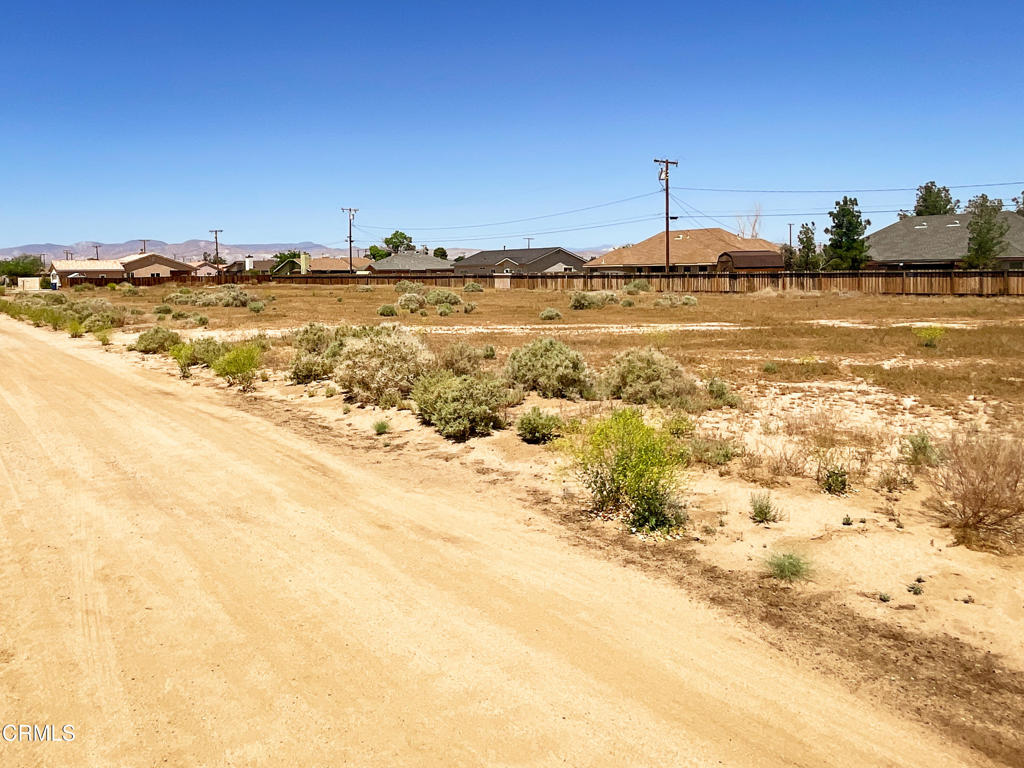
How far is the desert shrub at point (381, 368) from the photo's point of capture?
15.4m

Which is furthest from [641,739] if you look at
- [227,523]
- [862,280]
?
[862,280]

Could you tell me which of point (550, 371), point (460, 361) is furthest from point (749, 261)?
point (550, 371)

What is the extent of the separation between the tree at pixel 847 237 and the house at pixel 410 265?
192 ft

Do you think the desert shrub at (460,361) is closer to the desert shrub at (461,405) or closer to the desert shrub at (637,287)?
the desert shrub at (461,405)

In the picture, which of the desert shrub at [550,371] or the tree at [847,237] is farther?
the tree at [847,237]

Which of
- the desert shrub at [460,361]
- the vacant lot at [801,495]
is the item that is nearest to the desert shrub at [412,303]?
the vacant lot at [801,495]

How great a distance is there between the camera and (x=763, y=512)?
811cm

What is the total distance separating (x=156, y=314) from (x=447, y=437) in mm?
36354

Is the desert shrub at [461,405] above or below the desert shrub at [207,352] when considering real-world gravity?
below

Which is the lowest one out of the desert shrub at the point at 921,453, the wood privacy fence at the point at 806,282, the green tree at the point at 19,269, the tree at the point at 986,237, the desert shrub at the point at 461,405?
the desert shrub at the point at 921,453

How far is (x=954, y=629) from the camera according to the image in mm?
5832

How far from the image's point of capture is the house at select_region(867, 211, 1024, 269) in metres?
59.9

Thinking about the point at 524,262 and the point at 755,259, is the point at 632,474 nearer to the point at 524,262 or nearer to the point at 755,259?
the point at 755,259

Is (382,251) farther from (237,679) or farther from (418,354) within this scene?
(237,679)
